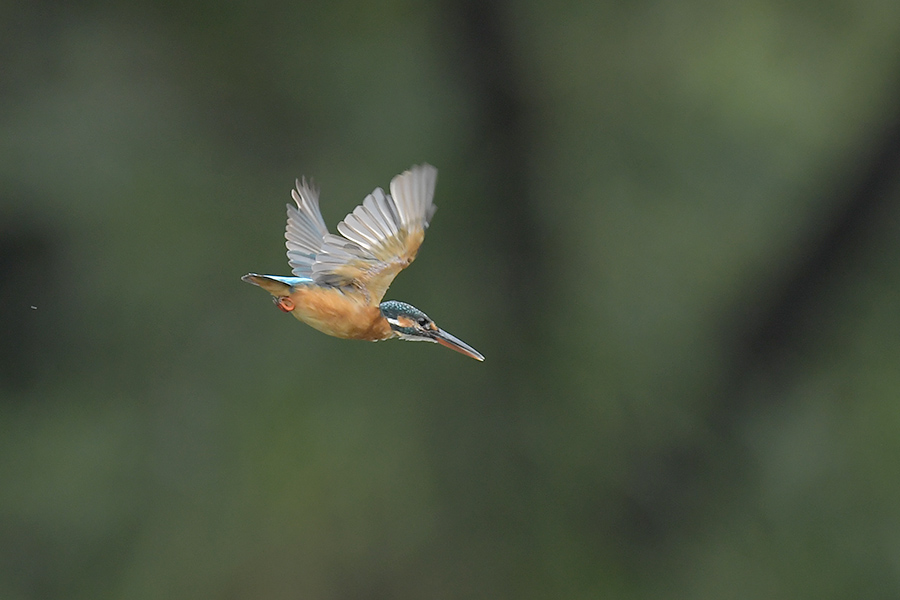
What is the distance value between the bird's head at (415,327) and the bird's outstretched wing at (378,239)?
0.06 meters

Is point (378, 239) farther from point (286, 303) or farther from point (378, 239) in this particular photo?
point (286, 303)

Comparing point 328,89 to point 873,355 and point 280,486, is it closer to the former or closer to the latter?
point 280,486

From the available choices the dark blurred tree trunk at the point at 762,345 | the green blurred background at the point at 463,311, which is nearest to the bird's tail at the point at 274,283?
the green blurred background at the point at 463,311

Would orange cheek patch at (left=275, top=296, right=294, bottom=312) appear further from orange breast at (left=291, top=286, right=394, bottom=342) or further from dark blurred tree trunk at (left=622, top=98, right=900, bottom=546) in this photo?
dark blurred tree trunk at (left=622, top=98, right=900, bottom=546)

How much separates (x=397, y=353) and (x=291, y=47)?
2.81ft

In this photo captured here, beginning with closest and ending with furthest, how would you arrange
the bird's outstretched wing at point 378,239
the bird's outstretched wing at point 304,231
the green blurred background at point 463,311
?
1. the bird's outstretched wing at point 378,239
2. the bird's outstretched wing at point 304,231
3. the green blurred background at point 463,311

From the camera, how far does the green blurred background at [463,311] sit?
2670 mm

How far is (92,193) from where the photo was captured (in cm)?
283

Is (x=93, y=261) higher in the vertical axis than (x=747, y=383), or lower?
lower

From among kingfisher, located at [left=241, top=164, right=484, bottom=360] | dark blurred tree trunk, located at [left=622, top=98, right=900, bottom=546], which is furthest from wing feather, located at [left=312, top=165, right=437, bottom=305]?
dark blurred tree trunk, located at [left=622, top=98, right=900, bottom=546]

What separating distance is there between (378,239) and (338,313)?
0.23 ft

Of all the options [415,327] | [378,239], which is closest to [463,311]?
[415,327]

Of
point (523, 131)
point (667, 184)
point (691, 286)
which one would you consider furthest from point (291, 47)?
point (691, 286)

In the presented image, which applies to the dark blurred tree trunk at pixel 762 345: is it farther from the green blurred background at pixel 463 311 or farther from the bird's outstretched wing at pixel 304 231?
the bird's outstretched wing at pixel 304 231
